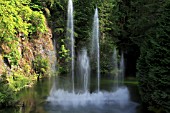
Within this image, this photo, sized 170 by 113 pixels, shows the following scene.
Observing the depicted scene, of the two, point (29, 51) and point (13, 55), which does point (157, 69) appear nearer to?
point (13, 55)

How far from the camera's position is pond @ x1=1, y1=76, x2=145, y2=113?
32.6ft

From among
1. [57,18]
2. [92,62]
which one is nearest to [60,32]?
[57,18]

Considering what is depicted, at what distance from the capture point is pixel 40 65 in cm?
1758

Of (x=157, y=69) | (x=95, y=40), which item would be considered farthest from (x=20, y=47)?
(x=157, y=69)

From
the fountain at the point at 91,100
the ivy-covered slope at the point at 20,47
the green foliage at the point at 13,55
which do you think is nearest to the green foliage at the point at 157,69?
the fountain at the point at 91,100

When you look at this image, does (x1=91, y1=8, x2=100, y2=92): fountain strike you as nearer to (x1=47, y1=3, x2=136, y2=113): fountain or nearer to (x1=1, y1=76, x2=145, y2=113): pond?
(x1=47, y1=3, x2=136, y2=113): fountain

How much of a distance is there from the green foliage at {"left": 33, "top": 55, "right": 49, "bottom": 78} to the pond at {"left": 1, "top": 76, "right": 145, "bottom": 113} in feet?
11.0

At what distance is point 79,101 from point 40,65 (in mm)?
7028

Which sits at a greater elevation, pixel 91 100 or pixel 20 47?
pixel 20 47

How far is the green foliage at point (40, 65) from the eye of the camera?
17469mm

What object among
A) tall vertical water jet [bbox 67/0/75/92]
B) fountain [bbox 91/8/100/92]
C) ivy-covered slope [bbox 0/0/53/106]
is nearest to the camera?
ivy-covered slope [bbox 0/0/53/106]

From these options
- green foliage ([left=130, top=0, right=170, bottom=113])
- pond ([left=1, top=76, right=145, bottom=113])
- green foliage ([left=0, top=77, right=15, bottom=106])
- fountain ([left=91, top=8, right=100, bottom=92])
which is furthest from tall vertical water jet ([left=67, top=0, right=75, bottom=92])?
green foliage ([left=130, top=0, right=170, bottom=113])

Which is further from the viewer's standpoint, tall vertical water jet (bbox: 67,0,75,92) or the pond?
tall vertical water jet (bbox: 67,0,75,92)

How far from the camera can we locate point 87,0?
2216 centimetres
